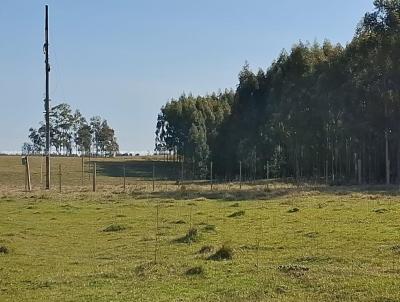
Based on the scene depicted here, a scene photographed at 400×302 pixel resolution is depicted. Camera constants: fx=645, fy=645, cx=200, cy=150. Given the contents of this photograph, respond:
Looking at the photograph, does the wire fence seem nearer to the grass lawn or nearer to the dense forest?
the dense forest

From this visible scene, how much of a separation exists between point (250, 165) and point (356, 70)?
21.7m

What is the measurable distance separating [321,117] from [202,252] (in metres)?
44.9

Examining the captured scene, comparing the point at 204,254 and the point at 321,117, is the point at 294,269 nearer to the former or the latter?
the point at 204,254

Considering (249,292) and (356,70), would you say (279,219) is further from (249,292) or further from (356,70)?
(356,70)

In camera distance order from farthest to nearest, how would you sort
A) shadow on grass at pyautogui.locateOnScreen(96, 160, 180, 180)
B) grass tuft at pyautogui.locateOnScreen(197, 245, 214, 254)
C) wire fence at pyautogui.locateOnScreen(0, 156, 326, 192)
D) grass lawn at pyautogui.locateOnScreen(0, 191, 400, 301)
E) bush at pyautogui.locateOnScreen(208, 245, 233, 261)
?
shadow on grass at pyautogui.locateOnScreen(96, 160, 180, 180) → wire fence at pyautogui.locateOnScreen(0, 156, 326, 192) → grass tuft at pyautogui.locateOnScreen(197, 245, 214, 254) → bush at pyautogui.locateOnScreen(208, 245, 233, 261) → grass lawn at pyautogui.locateOnScreen(0, 191, 400, 301)

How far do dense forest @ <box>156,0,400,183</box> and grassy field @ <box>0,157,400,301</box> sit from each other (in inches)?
855

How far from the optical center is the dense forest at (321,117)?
5034 centimetres

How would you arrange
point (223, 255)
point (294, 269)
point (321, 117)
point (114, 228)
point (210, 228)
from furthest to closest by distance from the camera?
point (321, 117) < point (114, 228) < point (210, 228) < point (223, 255) < point (294, 269)

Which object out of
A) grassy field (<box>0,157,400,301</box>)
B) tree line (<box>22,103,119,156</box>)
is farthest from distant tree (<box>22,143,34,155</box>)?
grassy field (<box>0,157,400,301</box>)

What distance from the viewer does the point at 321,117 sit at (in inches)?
2319

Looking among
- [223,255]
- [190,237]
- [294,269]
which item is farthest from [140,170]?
[294,269]

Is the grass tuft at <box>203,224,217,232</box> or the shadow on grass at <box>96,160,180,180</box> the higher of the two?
the shadow on grass at <box>96,160,180,180</box>

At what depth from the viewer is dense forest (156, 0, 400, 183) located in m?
50.3

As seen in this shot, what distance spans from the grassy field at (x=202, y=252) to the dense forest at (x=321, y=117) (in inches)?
855
